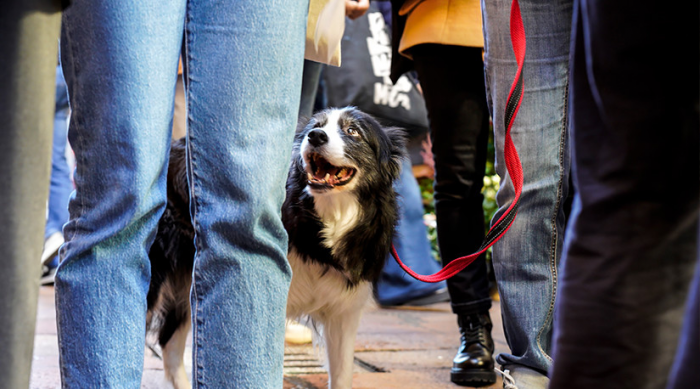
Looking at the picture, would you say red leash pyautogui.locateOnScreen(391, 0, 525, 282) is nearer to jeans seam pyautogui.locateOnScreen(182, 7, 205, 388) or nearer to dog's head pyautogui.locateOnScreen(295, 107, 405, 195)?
jeans seam pyautogui.locateOnScreen(182, 7, 205, 388)

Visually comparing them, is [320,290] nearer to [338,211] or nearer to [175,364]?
[338,211]

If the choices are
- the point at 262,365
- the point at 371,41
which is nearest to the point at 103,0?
the point at 262,365

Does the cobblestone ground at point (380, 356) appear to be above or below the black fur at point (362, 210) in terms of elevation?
below

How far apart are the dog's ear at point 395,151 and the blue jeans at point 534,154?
2.29 feet

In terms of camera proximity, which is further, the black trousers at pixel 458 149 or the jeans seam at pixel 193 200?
the black trousers at pixel 458 149

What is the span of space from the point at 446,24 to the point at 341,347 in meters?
1.20

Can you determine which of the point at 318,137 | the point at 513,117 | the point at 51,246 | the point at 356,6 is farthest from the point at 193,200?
the point at 51,246

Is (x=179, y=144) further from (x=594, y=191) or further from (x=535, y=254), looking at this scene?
(x=594, y=191)

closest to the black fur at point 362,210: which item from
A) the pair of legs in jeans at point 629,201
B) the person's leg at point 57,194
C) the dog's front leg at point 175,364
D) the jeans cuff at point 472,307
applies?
the jeans cuff at point 472,307

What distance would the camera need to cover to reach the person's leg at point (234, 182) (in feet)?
4.17

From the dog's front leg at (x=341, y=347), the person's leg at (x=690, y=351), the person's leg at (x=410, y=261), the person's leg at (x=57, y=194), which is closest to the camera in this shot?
the person's leg at (x=690, y=351)

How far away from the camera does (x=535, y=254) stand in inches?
74.1

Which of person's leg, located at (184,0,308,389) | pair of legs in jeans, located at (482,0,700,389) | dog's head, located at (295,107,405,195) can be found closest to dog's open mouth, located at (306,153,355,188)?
dog's head, located at (295,107,405,195)

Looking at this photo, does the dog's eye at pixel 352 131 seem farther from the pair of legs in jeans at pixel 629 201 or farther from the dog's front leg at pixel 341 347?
the pair of legs in jeans at pixel 629 201
